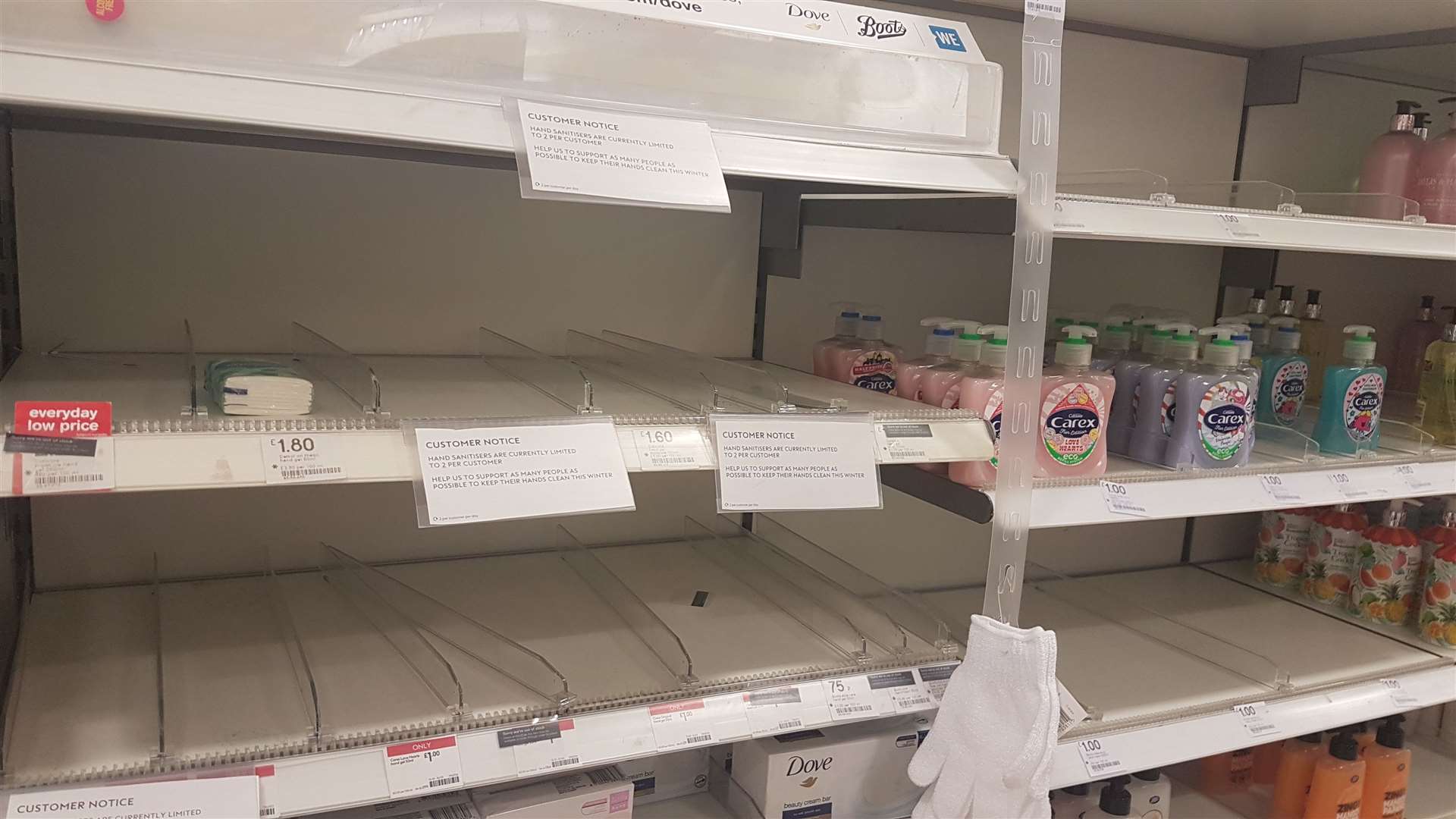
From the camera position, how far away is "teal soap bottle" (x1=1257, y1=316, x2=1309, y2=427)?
5.92 feet

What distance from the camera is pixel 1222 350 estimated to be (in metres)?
1.52

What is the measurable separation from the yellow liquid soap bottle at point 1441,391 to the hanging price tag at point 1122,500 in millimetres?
866

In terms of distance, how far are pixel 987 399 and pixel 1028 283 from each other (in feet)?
0.58

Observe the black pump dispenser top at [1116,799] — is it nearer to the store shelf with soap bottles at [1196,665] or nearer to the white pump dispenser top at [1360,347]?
the store shelf with soap bottles at [1196,665]

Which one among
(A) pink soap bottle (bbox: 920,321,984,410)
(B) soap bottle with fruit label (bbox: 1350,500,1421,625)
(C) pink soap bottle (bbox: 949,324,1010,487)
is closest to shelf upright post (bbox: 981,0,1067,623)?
(C) pink soap bottle (bbox: 949,324,1010,487)

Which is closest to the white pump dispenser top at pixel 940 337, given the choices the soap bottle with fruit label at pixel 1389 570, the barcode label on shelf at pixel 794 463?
the barcode label on shelf at pixel 794 463

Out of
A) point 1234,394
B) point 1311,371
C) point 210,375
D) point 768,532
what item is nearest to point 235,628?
point 210,375

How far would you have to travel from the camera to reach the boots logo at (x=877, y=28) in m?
1.12

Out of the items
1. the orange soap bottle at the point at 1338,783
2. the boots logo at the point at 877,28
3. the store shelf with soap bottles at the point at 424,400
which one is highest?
the boots logo at the point at 877,28

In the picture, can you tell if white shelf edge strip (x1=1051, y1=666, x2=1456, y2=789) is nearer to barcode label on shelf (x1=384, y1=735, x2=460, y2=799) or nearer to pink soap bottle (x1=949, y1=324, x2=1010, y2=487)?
pink soap bottle (x1=949, y1=324, x2=1010, y2=487)

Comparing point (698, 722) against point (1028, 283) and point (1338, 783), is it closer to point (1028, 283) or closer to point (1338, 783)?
point (1028, 283)

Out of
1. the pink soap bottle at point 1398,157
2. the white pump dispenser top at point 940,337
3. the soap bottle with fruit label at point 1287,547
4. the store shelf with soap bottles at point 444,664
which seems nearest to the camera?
the store shelf with soap bottles at point 444,664

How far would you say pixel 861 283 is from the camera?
1796mm

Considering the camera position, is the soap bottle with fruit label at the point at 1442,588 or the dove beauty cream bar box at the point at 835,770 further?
the soap bottle with fruit label at the point at 1442,588
